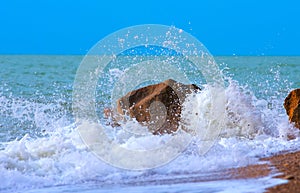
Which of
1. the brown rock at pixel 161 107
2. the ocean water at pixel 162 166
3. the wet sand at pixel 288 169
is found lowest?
the wet sand at pixel 288 169

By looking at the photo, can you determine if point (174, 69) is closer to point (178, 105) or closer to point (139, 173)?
point (178, 105)

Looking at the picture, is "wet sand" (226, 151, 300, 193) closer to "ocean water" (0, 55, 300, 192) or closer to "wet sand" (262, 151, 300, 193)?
"wet sand" (262, 151, 300, 193)

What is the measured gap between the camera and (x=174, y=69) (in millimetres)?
14359

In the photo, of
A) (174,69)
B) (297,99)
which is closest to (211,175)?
(297,99)

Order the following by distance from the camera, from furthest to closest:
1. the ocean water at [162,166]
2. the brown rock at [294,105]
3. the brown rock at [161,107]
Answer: the brown rock at [161,107] → the brown rock at [294,105] → the ocean water at [162,166]

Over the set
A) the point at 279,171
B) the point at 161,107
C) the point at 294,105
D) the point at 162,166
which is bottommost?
the point at 279,171

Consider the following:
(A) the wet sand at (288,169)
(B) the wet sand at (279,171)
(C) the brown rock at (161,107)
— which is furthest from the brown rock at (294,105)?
(B) the wet sand at (279,171)

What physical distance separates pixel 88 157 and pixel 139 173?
3.68ft

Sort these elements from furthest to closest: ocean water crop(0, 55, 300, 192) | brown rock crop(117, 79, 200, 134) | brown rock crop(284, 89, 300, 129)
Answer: brown rock crop(117, 79, 200, 134), brown rock crop(284, 89, 300, 129), ocean water crop(0, 55, 300, 192)

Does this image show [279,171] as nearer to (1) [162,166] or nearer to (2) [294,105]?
(1) [162,166]

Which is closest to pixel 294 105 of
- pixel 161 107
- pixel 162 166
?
pixel 161 107

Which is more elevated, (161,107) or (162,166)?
(161,107)

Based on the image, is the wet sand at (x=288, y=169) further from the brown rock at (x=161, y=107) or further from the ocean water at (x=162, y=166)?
the brown rock at (x=161, y=107)

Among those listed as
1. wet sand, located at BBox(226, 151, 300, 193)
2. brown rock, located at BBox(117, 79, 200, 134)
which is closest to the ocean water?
wet sand, located at BBox(226, 151, 300, 193)
